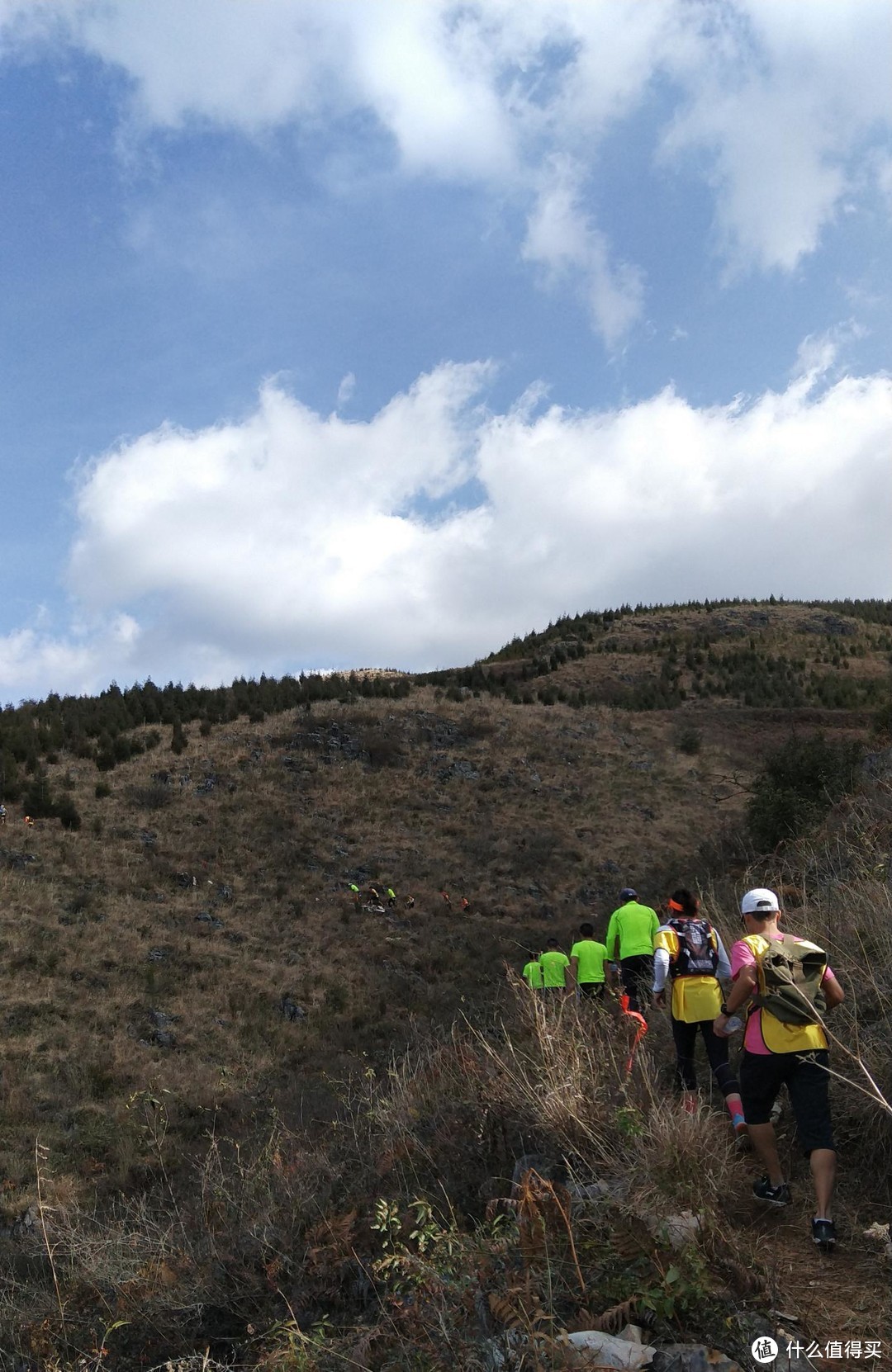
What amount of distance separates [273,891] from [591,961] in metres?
11.2

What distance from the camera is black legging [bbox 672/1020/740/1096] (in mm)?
5066

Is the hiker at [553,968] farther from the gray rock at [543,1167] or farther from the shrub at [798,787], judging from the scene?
the shrub at [798,787]

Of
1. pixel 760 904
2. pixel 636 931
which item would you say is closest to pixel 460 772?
pixel 636 931

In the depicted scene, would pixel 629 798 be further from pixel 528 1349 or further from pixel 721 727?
pixel 528 1349

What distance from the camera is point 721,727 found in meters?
33.9

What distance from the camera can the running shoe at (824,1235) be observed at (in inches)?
138

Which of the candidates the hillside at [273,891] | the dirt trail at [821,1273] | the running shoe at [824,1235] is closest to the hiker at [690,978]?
the dirt trail at [821,1273]

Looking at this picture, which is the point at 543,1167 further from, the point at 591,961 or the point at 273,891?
the point at 273,891

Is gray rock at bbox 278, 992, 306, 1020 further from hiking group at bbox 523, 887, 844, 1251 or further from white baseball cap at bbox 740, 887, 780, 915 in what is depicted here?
white baseball cap at bbox 740, 887, 780, 915

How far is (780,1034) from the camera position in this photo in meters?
3.99

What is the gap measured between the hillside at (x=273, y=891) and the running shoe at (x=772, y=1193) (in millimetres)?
1158

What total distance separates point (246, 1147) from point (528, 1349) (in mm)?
6408

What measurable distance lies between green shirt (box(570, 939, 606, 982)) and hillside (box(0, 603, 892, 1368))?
1.02 m

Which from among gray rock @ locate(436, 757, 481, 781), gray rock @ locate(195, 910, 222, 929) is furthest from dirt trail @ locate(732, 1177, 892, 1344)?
gray rock @ locate(436, 757, 481, 781)
